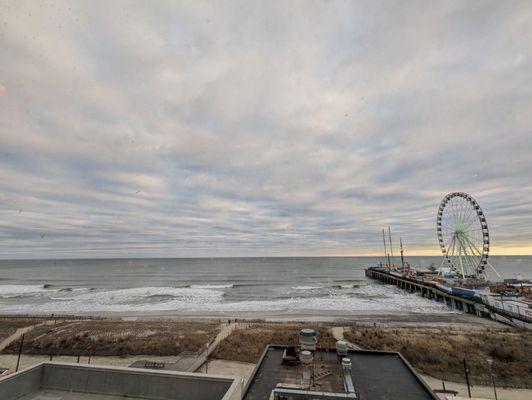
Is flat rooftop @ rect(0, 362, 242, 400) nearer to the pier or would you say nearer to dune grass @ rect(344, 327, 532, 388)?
dune grass @ rect(344, 327, 532, 388)

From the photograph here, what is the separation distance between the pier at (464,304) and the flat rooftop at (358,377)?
3256 centimetres

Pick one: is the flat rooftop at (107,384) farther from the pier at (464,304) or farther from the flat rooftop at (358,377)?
the pier at (464,304)

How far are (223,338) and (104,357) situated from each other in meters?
10.4

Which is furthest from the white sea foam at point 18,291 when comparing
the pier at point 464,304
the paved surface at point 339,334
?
the pier at point 464,304

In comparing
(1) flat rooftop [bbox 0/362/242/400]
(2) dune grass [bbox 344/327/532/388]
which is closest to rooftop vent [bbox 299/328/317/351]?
(1) flat rooftop [bbox 0/362/242/400]

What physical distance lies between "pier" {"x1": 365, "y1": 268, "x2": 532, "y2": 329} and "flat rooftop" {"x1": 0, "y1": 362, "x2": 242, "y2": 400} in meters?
40.7

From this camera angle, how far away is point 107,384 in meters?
9.25

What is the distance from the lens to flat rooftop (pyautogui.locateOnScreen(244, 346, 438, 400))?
980 centimetres

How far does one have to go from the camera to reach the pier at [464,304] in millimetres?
34684

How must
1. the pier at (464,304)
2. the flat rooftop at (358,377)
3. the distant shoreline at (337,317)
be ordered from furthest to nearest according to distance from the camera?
the distant shoreline at (337,317), the pier at (464,304), the flat rooftop at (358,377)

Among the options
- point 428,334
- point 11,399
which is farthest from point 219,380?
point 428,334

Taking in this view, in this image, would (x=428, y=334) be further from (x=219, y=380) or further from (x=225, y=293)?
(x=225, y=293)

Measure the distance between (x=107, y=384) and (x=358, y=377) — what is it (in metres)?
9.18

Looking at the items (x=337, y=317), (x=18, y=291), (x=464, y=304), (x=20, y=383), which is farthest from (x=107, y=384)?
(x=18, y=291)
